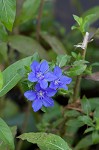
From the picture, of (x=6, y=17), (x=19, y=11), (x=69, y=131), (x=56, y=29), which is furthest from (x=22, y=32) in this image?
(x=6, y=17)

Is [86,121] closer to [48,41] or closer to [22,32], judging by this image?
[48,41]

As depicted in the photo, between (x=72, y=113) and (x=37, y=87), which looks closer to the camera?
(x=37, y=87)

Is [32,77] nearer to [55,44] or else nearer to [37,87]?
[37,87]

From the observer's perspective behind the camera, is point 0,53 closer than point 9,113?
Yes

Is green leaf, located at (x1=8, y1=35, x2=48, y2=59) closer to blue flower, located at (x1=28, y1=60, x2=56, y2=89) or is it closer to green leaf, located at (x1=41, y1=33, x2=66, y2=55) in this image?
green leaf, located at (x1=41, y1=33, x2=66, y2=55)

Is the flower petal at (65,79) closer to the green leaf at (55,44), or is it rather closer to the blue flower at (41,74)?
the blue flower at (41,74)

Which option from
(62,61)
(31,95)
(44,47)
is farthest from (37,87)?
(44,47)

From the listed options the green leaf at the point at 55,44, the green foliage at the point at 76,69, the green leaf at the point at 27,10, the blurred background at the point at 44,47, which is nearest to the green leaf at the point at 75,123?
the blurred background at the point at 44,47
